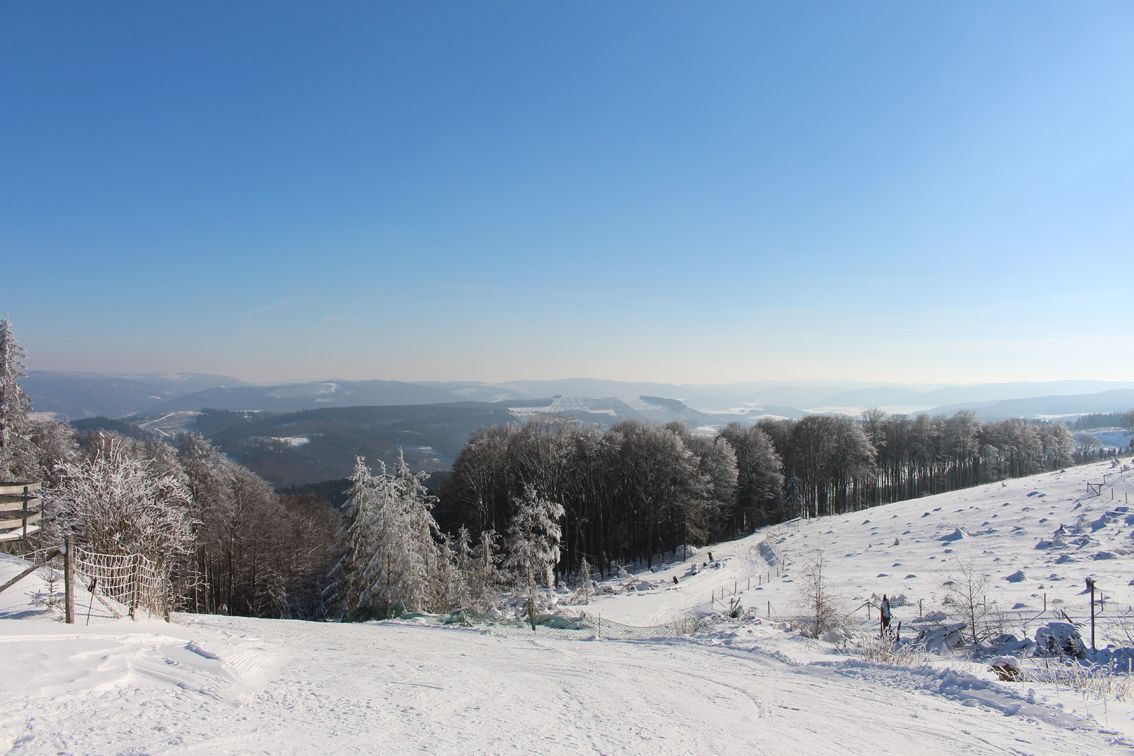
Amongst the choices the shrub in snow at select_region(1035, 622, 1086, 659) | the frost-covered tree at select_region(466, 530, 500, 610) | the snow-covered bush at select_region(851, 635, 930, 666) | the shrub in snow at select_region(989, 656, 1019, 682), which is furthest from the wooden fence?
the shrub in snow at select_region(1035, 622, 1086, 659)

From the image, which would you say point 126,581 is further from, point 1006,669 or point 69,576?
point 1006,669

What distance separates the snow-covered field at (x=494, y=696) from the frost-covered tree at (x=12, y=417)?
22013 millimetres

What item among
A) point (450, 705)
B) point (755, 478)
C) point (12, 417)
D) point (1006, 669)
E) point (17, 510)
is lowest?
point (755, 478)

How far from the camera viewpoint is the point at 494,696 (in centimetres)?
786

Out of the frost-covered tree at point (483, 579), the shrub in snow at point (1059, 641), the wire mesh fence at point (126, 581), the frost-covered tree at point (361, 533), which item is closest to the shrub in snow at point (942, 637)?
the shrub in snow at point (1059, 641)

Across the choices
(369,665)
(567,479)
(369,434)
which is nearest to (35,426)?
(567,479)

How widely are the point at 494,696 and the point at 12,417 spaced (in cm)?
3836

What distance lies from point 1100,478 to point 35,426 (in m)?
76.1

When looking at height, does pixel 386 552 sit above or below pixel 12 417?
below

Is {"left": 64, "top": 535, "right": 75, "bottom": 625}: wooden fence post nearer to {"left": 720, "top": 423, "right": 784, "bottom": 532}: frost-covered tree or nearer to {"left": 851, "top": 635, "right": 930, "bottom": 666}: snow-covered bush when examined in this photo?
{"left": 851, "top": 635, "right": 930, "bottom": 666}: snow-covered bush

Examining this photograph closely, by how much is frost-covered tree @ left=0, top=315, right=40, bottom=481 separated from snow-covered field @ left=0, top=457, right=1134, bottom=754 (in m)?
22.0

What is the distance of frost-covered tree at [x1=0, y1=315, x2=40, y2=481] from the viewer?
30.8 m

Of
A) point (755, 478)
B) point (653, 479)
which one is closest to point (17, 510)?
point (653, 479)

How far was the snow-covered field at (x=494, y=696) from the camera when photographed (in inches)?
224
